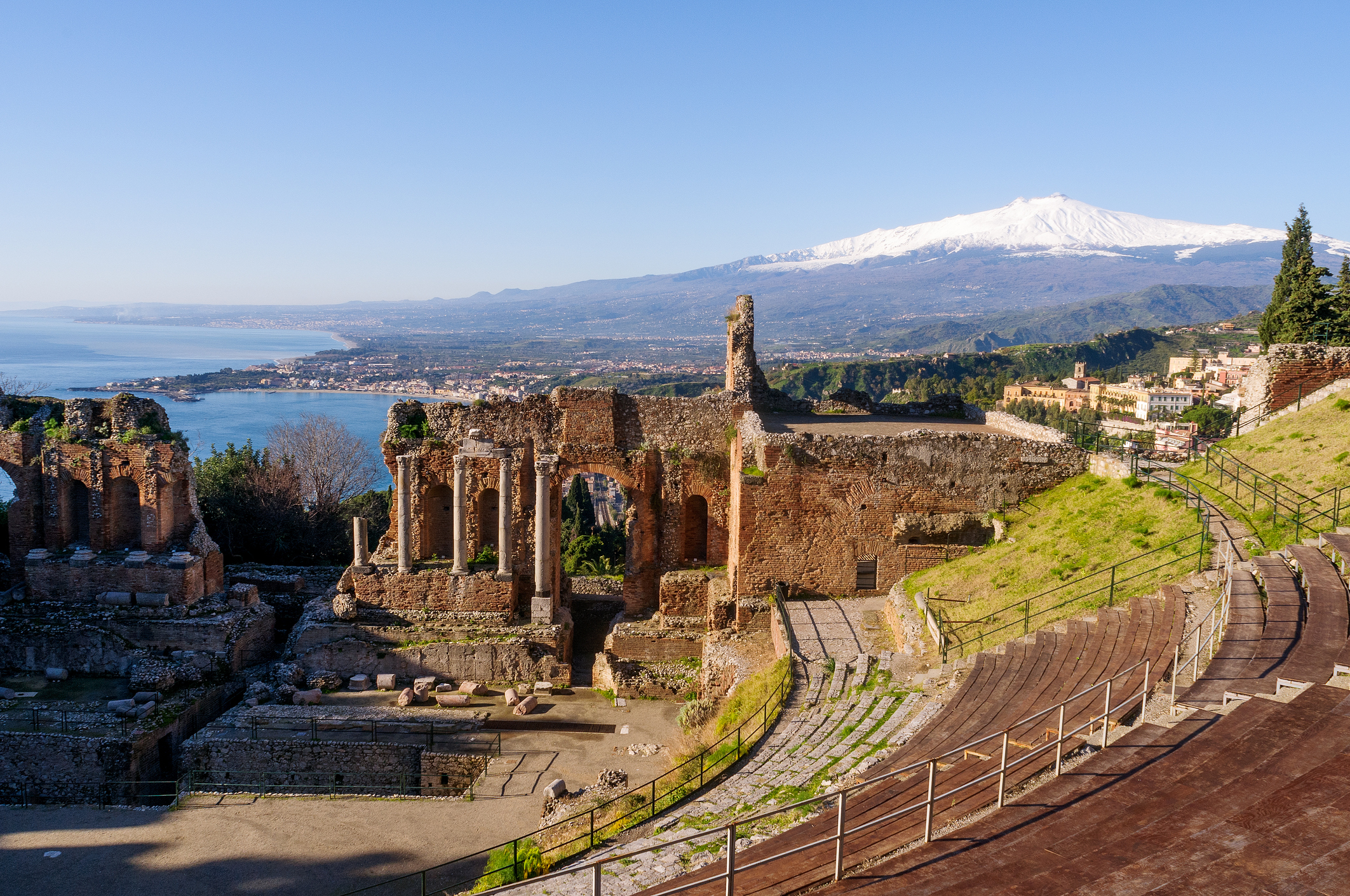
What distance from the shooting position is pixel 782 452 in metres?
21.0

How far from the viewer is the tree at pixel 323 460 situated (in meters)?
38.6

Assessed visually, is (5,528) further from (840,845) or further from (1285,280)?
(1285,280)

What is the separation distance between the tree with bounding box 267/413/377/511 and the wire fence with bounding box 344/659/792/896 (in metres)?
24.8

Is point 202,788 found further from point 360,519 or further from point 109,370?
point 109,370

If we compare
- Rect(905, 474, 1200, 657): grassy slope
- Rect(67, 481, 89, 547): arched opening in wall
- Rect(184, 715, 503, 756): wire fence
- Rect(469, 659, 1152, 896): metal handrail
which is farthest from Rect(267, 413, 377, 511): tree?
Rect(469, 659, 1152, 896): metal handrail

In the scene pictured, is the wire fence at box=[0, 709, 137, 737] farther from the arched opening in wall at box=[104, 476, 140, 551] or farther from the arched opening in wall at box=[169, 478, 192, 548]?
the arched opening in wall at box=[104, 476, 140, 551]

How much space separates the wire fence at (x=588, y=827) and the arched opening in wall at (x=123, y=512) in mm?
15537

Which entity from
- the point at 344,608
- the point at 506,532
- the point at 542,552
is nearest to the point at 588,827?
the point at 542,552

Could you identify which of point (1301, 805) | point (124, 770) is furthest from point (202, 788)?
point (1301, 805)

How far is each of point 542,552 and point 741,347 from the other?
8353 millimetres

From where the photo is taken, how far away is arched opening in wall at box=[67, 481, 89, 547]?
83.6 feet

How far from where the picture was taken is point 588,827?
1366cm

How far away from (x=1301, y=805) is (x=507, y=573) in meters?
18.2

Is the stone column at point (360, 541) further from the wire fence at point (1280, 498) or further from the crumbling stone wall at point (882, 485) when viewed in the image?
the wire fence at point (1280, 498)
